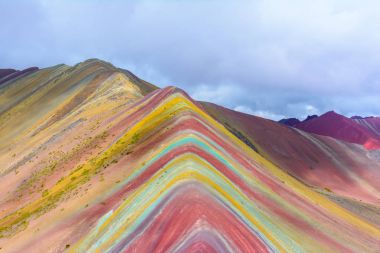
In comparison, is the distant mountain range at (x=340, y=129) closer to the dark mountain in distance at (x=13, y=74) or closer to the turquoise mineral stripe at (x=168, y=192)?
the dark mountain in distance at (x=13, y=74)

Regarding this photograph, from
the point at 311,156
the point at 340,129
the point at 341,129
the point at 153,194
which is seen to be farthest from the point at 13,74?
the point at 153,194

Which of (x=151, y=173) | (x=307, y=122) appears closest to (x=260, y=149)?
(x=151, y=173)

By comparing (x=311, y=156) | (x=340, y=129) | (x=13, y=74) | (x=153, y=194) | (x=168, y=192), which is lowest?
(x=153, y=194)

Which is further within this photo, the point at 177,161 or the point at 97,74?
the point at 97,74

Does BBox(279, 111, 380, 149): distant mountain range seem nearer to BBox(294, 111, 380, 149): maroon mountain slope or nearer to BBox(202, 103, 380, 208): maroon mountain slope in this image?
BBox(294, 111, 380, 149): maroon mountain slope

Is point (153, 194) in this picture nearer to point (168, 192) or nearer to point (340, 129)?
point (168, 192)

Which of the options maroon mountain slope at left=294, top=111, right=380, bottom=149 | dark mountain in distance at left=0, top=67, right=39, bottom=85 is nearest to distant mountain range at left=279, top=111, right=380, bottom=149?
maroon mountain slope at left=294, top=111, right=380, bottom=149

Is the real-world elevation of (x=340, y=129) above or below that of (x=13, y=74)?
Answer: above

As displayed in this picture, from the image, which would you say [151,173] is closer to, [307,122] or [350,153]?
[350,153]
